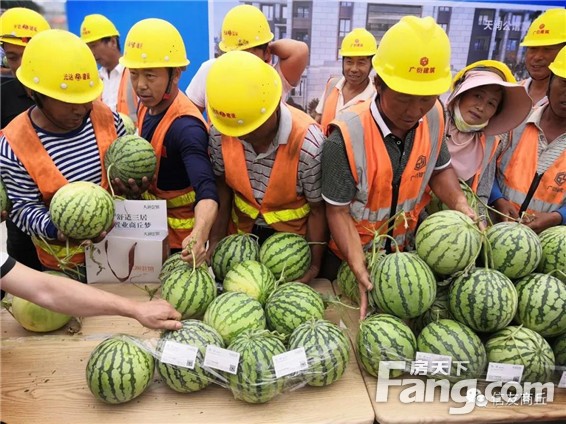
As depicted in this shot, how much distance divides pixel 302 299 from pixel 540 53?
3419mm

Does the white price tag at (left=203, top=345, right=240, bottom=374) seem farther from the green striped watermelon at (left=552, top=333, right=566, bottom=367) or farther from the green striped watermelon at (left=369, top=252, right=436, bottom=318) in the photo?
the green striped watermelon at (left=552, top=333, right=566, bottom=367)

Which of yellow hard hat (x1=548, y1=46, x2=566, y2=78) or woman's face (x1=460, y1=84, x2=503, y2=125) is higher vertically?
yellow hard hat (x1=548, y1=46, x2=566, y2=78)

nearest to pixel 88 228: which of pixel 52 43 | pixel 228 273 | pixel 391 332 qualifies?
pixel 228 273

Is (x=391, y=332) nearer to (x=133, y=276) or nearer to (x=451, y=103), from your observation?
(x=133, y=276)

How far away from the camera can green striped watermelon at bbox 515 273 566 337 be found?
2.07 metres

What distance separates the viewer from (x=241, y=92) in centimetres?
224

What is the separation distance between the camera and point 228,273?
2.42m

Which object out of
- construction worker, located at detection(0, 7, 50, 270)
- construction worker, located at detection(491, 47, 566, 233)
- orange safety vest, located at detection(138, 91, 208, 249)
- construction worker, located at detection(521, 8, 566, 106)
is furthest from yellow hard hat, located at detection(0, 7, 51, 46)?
construction worker, located at detection(521, 8, 566, 106)

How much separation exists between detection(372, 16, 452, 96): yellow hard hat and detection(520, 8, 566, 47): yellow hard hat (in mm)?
2270

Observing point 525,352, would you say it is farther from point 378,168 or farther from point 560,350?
point 378,168

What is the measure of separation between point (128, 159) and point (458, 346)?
2.04m

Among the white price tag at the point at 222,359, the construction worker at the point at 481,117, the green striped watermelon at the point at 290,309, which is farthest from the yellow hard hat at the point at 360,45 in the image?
the white price tag at the point at 222,359

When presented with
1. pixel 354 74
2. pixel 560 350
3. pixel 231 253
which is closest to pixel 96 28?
pixel 354 74

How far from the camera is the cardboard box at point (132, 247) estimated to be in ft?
8.32
